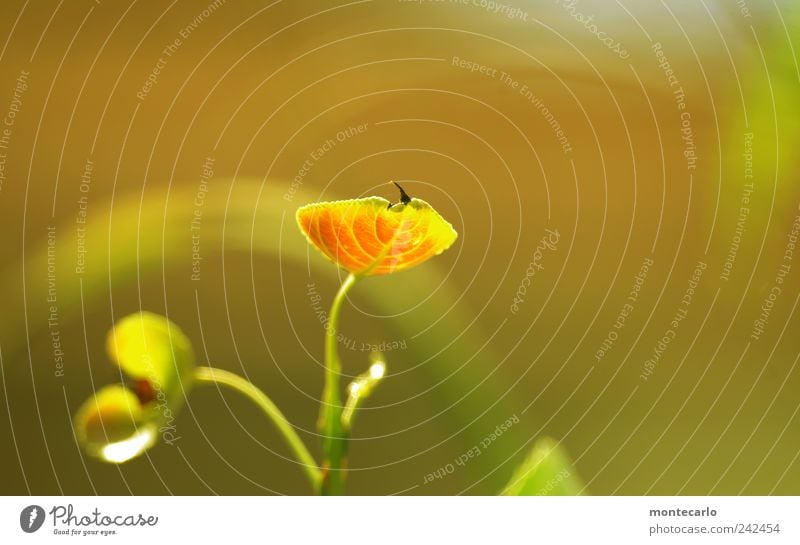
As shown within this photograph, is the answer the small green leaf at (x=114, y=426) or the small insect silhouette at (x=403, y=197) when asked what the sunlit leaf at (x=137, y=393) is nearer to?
the small green leaf at (x=114, y=426)

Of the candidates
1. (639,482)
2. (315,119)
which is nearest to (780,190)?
(639,482)

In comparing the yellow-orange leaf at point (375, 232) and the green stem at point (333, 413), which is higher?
the yellow-orange leaf at point (375, 232)

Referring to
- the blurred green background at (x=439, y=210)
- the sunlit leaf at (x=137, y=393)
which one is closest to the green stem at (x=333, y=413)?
the blurred green background at (x=439, y=210)

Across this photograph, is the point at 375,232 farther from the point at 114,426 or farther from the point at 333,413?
the point at 114,426

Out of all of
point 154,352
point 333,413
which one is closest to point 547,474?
point 333,413
